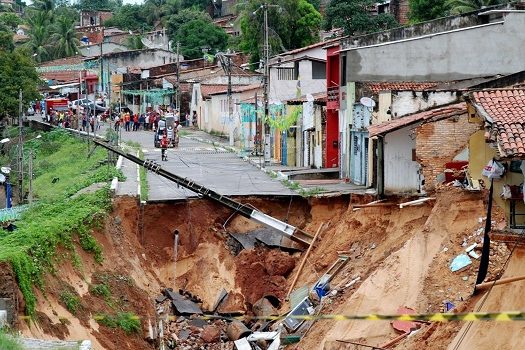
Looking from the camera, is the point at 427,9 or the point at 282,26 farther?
the point at 282,26

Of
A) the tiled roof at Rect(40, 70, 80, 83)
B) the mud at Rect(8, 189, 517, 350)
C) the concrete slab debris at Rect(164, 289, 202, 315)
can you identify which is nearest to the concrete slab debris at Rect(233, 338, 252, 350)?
the mud at Rect(8, 189, 517, 350)

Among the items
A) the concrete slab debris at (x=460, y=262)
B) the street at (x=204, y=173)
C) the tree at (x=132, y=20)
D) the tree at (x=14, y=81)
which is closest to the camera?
the concrete slab debris at (x=460, y=262)

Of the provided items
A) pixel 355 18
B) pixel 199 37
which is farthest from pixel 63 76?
pixel 355 18

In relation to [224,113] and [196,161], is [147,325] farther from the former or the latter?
[224,113]

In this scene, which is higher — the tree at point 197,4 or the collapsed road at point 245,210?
the tree at point 197,4

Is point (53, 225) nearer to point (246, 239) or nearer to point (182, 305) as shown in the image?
point (182, 305)

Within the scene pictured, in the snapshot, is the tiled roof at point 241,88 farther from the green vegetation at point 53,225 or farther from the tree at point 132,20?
the tree at point 132,20

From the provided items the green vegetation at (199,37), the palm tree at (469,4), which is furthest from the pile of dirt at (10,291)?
the green vegetation at (199,37)

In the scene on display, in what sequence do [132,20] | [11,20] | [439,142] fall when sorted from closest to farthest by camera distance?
[439,142], [132,20], [11,20]
